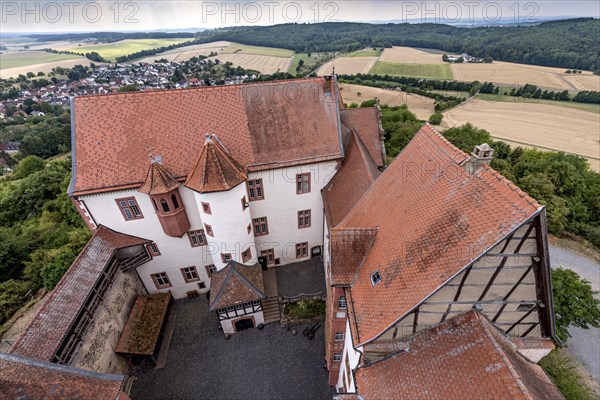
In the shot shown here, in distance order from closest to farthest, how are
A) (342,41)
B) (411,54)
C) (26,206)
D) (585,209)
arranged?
(585,209) → (26,206) → (411,54) → (342,41)

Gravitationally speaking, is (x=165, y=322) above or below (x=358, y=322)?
below

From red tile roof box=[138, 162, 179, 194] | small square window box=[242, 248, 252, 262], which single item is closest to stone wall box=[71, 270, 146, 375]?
red tile roof box=[138, 162, 179, 194]

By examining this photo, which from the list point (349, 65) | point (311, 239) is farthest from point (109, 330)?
point (349, 65)

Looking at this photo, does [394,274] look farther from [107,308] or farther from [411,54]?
[411,54]

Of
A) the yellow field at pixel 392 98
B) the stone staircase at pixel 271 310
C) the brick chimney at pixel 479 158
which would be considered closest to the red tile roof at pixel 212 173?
the stone staircase at pixel 271 310

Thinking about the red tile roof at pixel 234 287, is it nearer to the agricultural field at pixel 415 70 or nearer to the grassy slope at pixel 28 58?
the agricultural field at pixel 415 70

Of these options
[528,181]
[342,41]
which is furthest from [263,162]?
[342,41]

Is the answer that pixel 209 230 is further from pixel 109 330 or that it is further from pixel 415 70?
pixel 415 70

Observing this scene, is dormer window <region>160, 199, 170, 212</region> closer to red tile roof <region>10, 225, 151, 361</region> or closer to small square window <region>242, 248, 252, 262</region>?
red tile roof <region>10, 225, 151, 361</region>

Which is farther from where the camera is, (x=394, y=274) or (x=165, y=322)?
(x=165, y=322)
